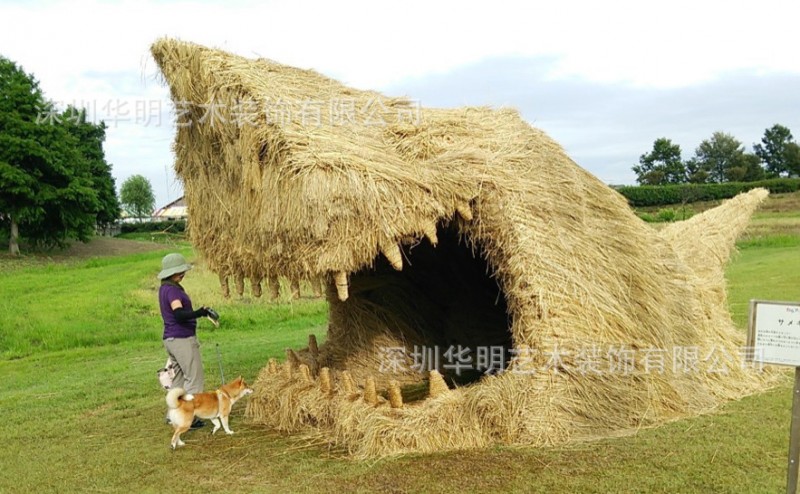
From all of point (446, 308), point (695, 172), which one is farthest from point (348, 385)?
point (695, 172)

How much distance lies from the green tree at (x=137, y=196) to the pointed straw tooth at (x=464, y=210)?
50.1 m

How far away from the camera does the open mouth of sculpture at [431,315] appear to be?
339 inches

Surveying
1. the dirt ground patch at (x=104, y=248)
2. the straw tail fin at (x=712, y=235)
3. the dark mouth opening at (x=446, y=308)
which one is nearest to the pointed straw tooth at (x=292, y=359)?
the dark mouth opening at (x=446, y=308)

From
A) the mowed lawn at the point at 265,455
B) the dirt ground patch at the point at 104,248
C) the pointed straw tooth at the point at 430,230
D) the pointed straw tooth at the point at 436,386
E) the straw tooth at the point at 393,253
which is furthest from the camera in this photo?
the dirt ground patch at the point at 104,248

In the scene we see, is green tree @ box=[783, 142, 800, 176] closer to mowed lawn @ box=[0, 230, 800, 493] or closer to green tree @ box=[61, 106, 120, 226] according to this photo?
mowed lawn @ box=[0, 230, 800, 493]

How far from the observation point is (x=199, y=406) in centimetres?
653

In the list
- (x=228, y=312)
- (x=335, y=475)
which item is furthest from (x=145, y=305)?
(x=335, y=475)

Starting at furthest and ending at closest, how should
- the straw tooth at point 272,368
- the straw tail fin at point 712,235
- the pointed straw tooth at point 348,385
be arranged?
the straw tail fin at point 712,235 < the straw tooth at point 272,368 < the pointed straw tooth at point 348,385

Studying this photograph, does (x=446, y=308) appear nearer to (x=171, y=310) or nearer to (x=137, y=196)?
(x=171, y=310)

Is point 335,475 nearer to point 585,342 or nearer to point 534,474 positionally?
point 534,474

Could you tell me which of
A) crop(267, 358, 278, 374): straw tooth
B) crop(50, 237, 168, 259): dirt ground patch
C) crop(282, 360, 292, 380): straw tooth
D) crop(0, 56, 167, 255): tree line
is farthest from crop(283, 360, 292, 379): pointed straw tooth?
crop(50, 237, 168, 259): dirt ground patch

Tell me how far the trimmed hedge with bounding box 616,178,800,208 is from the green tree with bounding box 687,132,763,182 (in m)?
14.4

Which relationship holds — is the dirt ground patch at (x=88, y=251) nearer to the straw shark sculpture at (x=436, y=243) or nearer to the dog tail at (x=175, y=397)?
the straw shark sculpture at (x=436, y=243)

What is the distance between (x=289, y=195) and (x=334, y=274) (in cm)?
73
